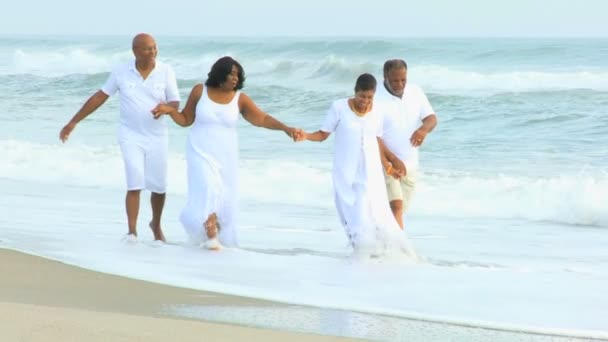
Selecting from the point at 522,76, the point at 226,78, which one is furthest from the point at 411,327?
the point at 522,76

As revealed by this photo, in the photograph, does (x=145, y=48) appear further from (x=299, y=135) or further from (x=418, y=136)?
(x=418, y=136)

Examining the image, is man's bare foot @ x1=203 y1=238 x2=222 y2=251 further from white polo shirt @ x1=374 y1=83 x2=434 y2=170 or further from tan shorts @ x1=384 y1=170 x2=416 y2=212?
white polo shirt @ x1=374 y1=83 x2=434 y2=170

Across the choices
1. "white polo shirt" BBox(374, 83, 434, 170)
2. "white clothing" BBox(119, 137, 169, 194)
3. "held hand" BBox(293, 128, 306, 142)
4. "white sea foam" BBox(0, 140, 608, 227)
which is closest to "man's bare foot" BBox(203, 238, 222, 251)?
"white clothing" BBox(119, 137, 169, 194)

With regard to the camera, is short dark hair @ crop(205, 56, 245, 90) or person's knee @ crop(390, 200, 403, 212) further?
person's knee @ crop(390, 200, 403, 212)

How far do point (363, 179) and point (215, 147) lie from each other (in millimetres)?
1070

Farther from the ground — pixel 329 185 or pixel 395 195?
pixel 395 195

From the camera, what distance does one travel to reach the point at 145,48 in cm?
900

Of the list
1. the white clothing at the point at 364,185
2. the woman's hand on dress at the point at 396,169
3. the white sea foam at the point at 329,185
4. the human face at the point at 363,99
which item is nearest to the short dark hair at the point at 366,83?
the human face at the point at 363,99

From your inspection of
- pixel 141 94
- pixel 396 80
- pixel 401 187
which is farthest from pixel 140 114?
pixel 401 187

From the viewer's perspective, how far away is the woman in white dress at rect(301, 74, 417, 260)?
873cm

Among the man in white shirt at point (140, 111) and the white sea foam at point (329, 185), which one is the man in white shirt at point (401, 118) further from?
the white sea foam at point (329, 185)

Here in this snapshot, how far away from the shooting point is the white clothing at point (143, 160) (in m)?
9.19

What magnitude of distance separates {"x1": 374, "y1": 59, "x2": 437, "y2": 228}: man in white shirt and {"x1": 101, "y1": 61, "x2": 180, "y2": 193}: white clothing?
1531 mm

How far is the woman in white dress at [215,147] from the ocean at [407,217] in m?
0.25
